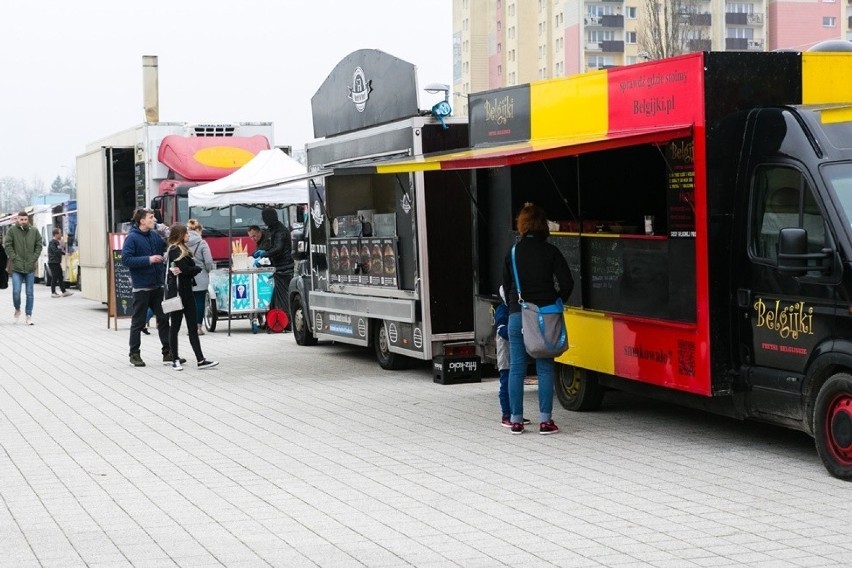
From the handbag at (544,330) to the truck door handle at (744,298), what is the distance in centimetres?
150

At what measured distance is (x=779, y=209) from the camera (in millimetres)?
9227

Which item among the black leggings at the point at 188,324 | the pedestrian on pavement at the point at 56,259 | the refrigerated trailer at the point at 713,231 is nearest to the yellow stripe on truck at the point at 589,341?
the refrigerated trailer at the point at 713,231

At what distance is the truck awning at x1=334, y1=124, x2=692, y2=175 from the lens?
9.52 meters

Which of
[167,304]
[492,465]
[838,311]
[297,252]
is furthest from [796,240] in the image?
[297,252]

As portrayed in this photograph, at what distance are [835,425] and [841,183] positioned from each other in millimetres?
1474

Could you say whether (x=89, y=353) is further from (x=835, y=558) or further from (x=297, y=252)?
(x=835, y=558)

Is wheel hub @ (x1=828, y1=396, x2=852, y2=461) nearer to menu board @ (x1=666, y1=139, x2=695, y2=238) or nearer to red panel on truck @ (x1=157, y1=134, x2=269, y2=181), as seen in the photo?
menu board @ (x1=666, y1=139, x2=695, y2=238)

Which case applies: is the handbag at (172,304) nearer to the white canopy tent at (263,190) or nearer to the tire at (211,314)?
the white canopy tent at (263,190)

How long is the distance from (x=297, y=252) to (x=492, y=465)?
30.4ft

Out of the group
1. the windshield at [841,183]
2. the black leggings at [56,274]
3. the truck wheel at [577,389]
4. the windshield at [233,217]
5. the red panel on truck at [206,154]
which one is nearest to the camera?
the windshield at [841,183]

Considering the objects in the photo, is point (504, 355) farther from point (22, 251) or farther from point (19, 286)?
point (19, 286)

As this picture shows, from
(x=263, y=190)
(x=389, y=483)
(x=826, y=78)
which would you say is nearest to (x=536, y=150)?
(x=826, y=78)

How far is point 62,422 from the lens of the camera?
39.3 ft

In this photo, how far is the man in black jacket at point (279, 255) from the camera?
69.9 feet
